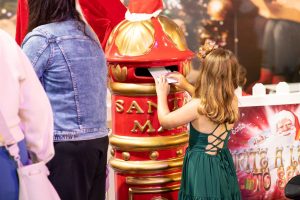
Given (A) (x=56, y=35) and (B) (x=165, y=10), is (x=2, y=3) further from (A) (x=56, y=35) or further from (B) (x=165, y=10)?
(A) (x=56, y=35)

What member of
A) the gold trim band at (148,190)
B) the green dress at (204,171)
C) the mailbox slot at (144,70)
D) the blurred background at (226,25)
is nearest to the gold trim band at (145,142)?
the green dress at (204,171)

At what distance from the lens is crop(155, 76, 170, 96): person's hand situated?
284 cm

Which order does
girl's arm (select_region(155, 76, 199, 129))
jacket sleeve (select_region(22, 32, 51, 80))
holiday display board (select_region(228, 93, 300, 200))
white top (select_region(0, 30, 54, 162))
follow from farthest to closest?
holiday display board (select_region(228, 93, 300, 200)) → girl's arm (select_region(155, 76, 199, 129)) → jacket sleeve (select_region(22, 32, 51, 80)) → white top (select_region(0, 30, 54, 162))

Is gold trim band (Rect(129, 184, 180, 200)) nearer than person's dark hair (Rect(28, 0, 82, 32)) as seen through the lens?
No

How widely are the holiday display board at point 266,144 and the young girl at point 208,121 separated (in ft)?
2.33

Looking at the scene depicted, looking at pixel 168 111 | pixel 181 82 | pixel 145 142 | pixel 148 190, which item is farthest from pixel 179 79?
pixel 148 190

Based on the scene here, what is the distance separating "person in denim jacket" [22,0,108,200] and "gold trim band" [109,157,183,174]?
664mm

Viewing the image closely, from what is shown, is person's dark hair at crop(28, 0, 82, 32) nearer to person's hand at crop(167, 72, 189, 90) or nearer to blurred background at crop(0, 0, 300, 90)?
person's hand at crop(167, 72, 189, 90)

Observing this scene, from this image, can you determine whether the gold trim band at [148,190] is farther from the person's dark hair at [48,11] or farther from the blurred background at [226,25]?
the blurred background at [226,25]

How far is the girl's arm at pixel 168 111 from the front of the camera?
284cm

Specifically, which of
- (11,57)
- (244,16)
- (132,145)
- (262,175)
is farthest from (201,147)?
(244,16)

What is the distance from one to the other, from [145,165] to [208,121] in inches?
15.6

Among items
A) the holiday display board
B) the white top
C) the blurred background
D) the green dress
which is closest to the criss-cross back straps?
the green dress

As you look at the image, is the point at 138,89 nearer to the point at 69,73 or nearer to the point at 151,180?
the point at 151,180
